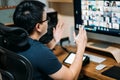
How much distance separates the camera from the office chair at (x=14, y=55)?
1104 millimetres

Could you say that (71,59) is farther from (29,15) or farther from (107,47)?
(29,15)

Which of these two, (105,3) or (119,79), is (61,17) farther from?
(119,79)

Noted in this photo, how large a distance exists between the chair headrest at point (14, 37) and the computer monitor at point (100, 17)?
88cm

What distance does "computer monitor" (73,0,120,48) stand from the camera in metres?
1.80

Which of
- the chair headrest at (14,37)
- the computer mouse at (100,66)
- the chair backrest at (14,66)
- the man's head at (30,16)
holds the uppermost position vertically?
the man's head at (30,16)

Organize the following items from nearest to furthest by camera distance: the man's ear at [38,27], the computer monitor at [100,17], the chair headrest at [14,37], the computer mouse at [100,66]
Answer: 1. the chair headrest at [14,37]
2. the man's ear at [38,27]
3. the computer mouse at [100,66]
4. the computer monitor at [100,17]

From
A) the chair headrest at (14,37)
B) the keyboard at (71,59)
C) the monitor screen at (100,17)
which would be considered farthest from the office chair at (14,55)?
the monitor screen at (100,17)

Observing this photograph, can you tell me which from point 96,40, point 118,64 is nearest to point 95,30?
point 96,40

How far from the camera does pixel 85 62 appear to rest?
1762 mm

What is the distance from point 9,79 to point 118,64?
905 mm

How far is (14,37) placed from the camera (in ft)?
3.66

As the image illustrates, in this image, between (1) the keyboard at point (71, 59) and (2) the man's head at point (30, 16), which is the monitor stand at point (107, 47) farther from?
(2) the man's head at point (30, 16)

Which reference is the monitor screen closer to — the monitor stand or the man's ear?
the monitor stand

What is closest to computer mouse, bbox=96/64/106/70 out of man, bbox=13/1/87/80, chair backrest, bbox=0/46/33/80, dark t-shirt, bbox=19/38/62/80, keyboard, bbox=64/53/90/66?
keyboard, bbox=64/53/90/66
